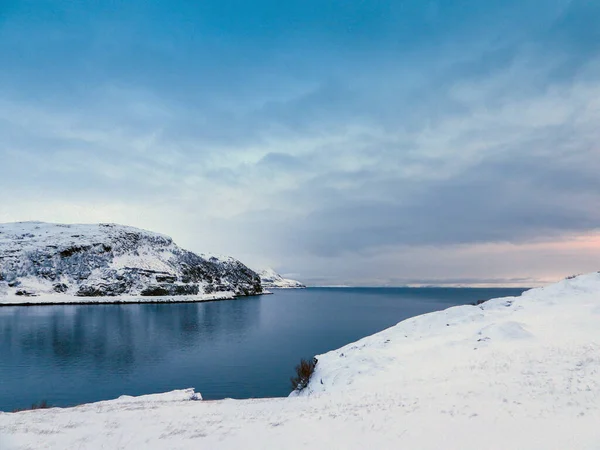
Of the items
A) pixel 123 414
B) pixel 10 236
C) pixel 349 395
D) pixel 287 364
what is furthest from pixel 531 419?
pixel 10 236

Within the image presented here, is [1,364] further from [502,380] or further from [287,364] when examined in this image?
[502,380]

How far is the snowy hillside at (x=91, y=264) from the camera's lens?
14462 centimetres

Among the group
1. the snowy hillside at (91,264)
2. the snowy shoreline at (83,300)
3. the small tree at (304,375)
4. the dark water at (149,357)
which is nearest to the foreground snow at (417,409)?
the small tree at (304,375)

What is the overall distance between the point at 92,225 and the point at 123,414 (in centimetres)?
21101

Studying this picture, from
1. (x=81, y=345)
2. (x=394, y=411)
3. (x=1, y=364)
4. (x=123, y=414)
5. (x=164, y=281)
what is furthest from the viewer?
(x=164, y=281)

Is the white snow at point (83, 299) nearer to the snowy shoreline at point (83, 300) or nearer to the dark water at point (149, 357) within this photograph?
the snowy shoreline at point (83, 300)

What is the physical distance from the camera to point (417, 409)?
42.7 ft

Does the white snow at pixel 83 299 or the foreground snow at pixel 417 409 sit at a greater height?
the foreground snow at pixel 417 409

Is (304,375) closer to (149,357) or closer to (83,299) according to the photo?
(149,357)

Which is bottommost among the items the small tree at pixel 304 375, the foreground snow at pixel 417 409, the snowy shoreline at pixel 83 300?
the snowy shoreline at pixel 83 300

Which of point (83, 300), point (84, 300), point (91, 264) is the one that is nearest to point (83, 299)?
point (84, 300)

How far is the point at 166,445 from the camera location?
430 inches

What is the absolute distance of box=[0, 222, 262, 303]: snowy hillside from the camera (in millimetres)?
144625

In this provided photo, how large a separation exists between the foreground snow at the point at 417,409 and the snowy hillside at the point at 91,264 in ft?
492
